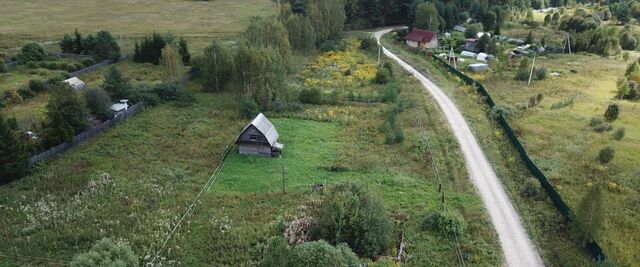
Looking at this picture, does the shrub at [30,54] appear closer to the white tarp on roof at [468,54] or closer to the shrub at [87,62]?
the shrub at [87,62]

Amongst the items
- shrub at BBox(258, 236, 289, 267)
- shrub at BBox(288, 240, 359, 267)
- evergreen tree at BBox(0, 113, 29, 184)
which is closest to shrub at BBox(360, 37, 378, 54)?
evergreen tree at BBox(0, 113, 29, 184)

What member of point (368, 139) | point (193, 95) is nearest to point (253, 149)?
point (368, 139)

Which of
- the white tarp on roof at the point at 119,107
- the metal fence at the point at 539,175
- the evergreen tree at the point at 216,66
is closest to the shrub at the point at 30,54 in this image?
the white tarp on roof at the point at 119,107

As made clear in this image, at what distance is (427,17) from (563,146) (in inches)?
1824

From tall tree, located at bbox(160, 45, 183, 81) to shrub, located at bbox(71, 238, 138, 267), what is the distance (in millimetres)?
33534

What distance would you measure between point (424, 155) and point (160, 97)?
2668 cm

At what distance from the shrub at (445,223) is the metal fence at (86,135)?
86.2 ft

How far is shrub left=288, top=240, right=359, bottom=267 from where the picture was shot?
64.1ft

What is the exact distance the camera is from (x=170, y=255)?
23969mm

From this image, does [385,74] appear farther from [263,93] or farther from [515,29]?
[515,29]

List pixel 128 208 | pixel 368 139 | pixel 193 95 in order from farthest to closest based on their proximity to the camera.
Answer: pixel 193 95, pixel 368 139, pixel 128 208

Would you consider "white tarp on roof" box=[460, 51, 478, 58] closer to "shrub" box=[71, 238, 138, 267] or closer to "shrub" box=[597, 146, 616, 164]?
"shrub" box=[597, 146, 616, 164]

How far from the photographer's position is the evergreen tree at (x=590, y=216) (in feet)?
79.2

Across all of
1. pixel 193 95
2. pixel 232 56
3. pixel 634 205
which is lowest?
pixel 634 205
